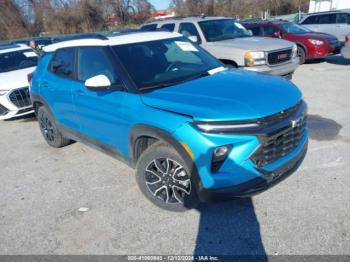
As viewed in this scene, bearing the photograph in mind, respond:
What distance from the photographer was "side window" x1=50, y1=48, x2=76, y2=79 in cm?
430

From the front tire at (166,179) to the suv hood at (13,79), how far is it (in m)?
4.83

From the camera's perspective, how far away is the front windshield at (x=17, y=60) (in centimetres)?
787

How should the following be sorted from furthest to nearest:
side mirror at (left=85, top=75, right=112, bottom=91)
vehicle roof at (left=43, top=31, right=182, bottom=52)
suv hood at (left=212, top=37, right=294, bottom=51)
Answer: suv hood at (left=212, top=37, right=294, bottom=51)
vehicle roof at (left=43, top=31, right=182, bottom=52)
side mirror at (left=85, top=75, right=112, bottom=91)

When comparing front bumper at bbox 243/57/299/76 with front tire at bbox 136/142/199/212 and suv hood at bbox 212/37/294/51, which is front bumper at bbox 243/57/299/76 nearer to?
suv hood at bbox 212/37/294/51

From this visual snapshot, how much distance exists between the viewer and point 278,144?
2906mm

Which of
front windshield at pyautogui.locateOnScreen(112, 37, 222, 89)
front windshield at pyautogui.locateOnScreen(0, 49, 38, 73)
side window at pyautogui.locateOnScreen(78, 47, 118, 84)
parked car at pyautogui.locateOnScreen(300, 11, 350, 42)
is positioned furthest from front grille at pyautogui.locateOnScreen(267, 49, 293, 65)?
parked car at pyautogui.locateOnScreen(300, 11, 350, 42)

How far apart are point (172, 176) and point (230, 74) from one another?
1.48 meters

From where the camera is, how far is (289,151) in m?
3.09

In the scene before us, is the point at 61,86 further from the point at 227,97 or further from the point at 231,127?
the point at 231,127

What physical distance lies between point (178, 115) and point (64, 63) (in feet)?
7.99

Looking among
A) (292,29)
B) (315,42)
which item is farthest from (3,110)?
(292,29)

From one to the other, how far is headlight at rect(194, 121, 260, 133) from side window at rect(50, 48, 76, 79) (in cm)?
241

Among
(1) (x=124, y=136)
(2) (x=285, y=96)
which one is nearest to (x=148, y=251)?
(1) (x=124, y=136)

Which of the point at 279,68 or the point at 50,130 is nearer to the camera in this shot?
the point at 50,130
